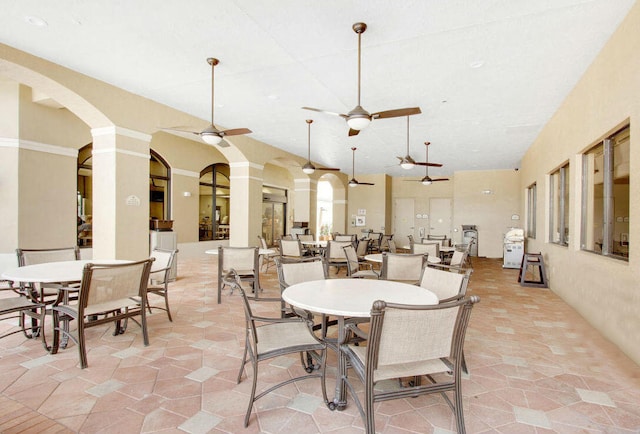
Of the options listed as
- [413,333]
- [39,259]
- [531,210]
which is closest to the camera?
[413,333]

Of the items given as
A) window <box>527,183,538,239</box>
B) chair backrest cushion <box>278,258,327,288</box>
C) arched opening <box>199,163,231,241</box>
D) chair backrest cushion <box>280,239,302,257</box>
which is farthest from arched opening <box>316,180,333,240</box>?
chair backrest cushion <box>278,258,327,288</box>

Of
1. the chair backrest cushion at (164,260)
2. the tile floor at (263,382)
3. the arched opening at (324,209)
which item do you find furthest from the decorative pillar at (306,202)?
the tile floor at (263,382)

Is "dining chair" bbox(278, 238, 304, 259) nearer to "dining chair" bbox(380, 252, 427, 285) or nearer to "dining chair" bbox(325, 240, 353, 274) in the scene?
"dining chair" bbox(325, 240, 353, 274)

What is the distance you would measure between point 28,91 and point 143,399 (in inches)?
273

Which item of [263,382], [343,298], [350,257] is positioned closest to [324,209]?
[350,257]

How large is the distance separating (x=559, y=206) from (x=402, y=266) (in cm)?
389

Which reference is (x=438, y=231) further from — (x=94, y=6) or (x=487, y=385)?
(x=94, y=6)

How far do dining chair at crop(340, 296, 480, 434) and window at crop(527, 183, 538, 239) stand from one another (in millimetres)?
7771

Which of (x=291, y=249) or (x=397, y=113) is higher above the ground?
(x=397, y=113)

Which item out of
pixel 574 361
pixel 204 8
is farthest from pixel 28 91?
pixel 574 361

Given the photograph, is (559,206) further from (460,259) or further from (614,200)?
(460,259)

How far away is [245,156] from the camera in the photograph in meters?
7.52

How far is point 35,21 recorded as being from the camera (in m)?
3.31

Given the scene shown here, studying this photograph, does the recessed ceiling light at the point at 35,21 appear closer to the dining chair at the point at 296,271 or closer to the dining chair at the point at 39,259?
the dining chair at the point at 39,259
